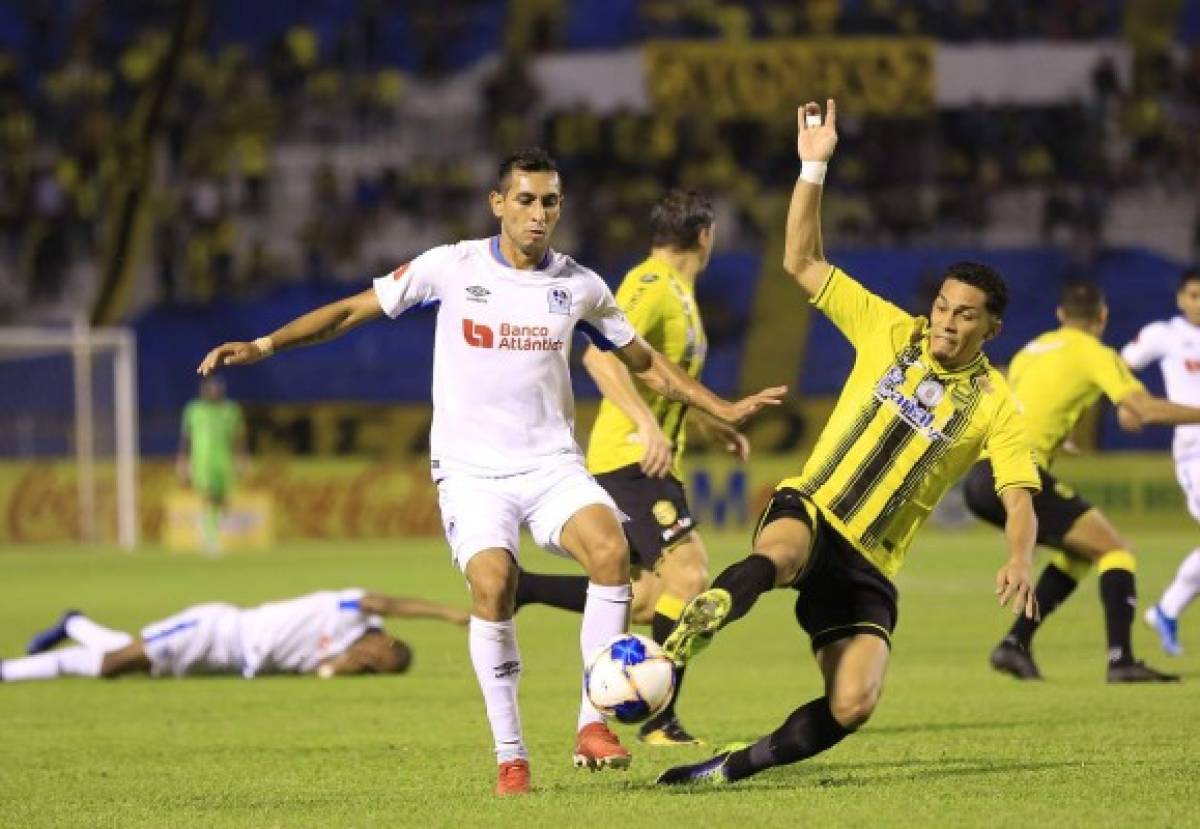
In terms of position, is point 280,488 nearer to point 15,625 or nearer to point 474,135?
point 474,135

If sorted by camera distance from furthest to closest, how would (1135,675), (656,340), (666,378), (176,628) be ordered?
(176,628) < (1135,675) < (656,340) < (666,378)

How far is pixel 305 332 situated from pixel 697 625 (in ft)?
5.98

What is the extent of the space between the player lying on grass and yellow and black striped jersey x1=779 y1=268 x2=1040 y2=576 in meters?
5.03

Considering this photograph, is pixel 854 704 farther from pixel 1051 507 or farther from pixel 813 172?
pixel 1051 507

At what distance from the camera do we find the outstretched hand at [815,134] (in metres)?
7.41

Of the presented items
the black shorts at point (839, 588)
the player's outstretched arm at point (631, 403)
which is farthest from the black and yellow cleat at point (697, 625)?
the player's outstretched arm at point (631, 403)

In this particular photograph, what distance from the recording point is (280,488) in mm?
28531

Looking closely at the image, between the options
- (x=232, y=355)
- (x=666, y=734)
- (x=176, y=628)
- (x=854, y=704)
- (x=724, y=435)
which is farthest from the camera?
(x=176, y=628)

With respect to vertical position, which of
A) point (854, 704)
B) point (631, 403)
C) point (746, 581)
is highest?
point (631, 403)

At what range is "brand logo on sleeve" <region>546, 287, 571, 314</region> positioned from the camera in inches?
300

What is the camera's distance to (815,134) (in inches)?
294

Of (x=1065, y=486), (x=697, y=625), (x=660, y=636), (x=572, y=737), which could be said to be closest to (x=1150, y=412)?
(x=1065, y=486)

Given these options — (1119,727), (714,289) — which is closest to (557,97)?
(714,289)

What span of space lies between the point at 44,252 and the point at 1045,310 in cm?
1438
